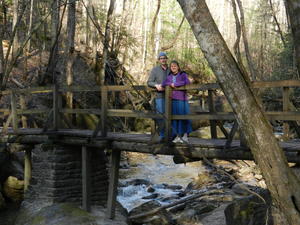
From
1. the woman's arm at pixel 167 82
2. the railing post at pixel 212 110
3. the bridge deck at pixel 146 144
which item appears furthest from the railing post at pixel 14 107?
the railing post at pixel 212 110

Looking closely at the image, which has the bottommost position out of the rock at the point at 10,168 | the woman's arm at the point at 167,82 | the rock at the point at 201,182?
the rock at the point at 201,182

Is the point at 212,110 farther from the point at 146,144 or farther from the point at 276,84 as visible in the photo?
the point at 276,84

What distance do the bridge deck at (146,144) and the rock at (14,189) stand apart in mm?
1369

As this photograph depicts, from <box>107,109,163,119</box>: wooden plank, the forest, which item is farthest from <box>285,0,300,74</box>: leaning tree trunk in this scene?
<box>107,109,163,119</box>: wooden plank

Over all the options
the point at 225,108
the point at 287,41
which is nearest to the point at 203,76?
the point at 225,108

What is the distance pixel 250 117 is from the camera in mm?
3176

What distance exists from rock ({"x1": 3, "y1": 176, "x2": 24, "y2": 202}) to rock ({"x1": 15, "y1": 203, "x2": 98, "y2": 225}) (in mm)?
1570

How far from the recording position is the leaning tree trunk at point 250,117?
3.11 m

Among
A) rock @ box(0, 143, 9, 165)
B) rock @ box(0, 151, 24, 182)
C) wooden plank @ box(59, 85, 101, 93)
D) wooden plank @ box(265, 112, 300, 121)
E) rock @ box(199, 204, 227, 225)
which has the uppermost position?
wooden plank @ box(59, 85, 101, 93)

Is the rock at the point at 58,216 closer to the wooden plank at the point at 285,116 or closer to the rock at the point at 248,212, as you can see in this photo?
the rock at the point at 248,212

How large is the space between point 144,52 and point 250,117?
27.3 metres

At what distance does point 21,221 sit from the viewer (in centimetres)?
877

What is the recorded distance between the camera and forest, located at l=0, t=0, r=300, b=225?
10.3 feet

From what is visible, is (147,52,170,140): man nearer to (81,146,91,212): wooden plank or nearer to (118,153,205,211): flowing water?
(81,146,91,212): wooden plank
